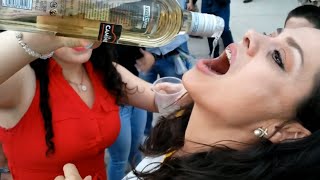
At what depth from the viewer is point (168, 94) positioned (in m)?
1.89

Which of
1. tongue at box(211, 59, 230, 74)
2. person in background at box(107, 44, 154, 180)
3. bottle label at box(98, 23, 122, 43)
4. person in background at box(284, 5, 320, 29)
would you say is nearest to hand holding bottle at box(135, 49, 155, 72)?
person in background at box(107, 44, 154, 180)

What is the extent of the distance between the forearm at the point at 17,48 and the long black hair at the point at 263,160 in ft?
1.79

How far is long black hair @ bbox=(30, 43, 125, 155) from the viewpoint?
1.68 metres

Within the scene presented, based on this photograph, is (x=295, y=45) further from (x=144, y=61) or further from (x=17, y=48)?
(x=144, y=61)

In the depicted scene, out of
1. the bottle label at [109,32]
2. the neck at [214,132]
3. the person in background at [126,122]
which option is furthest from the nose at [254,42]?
the person in background at [126,122]

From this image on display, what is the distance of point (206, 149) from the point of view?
4.96ft

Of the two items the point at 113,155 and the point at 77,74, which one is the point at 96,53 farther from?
the point at 113,155

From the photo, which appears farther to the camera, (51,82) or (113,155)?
(113,155)

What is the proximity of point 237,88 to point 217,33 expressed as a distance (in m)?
0.21

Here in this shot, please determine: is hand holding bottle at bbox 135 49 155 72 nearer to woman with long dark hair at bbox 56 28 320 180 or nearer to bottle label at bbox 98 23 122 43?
woman with long dark hair at bbox 56 28 320 180

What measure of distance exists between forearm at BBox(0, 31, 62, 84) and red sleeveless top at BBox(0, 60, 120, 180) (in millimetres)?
345

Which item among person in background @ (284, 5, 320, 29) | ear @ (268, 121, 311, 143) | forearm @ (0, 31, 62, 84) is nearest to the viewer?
forearm @ (0, 31, 62, 84)

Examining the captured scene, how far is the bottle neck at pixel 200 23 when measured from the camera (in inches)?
55.8

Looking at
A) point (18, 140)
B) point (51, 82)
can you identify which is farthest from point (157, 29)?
point (18, 140)
